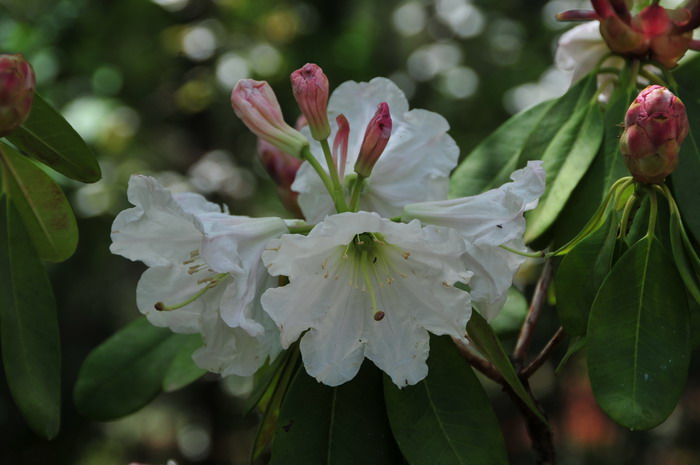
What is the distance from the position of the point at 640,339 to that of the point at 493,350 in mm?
147

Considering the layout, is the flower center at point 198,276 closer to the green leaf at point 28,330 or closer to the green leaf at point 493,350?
the green leaf at point 28,330

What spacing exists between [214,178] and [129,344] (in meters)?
1.85

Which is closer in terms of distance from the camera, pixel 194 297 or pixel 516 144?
pixel 194 297

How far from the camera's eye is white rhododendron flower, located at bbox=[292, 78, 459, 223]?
1102mm

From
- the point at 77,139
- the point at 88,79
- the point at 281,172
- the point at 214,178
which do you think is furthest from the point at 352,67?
the point at 77,139

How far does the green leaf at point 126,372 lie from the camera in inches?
51.6

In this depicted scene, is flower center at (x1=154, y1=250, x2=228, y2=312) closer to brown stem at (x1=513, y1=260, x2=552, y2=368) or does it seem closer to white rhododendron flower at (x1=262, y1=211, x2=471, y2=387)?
white rhododendron flower at (x1=262, y1=211, x2=471, y2=387)

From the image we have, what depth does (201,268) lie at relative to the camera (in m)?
0.98

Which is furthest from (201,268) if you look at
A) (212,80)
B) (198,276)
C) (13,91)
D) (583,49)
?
(212,80)

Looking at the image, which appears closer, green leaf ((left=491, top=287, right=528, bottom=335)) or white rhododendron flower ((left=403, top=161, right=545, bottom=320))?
white rhododendron flower ((left=403, top=161, right=545, bottom=320))

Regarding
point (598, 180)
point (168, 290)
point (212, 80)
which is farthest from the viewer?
point (212, 80)

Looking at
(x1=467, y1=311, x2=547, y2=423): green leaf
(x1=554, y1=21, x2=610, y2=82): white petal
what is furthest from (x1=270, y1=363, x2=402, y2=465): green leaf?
(x1=554, y1=21, x2=610, y2=82): white petal

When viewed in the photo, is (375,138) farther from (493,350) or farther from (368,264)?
(493,350)

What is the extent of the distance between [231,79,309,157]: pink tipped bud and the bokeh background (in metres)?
1.79
